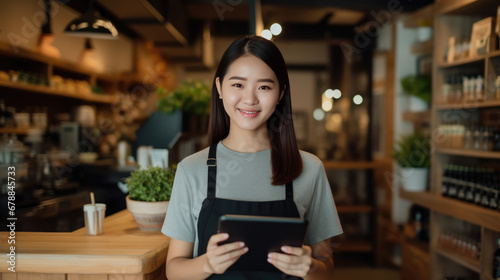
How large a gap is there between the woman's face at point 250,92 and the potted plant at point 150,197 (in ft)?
2.44

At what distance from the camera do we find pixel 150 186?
204 centimetres

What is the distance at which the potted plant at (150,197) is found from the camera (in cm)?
198

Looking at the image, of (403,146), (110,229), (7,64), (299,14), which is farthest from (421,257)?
(7,64)

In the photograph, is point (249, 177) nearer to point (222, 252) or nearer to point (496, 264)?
point (222, 252)

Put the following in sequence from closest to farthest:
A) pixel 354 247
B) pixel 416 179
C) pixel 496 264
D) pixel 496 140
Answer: pixel 496 264 < pixel 496 140 < pixel 416 179 < pixel 354 247

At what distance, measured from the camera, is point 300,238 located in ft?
3.99

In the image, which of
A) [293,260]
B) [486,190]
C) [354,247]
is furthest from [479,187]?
[293,260]

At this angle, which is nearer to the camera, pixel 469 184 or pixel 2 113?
pixel 469 184

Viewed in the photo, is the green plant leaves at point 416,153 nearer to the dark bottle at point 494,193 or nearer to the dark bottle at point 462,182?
the dark bottle at point 462,182

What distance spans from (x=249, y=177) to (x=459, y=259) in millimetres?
2585

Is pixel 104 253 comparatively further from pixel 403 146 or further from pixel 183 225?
pixel 403 146

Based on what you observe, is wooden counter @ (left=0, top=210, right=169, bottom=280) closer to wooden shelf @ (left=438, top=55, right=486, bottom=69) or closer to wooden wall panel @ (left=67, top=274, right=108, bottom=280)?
wooden wall panel @ (left=67, top=274, right=108, bottom=280)

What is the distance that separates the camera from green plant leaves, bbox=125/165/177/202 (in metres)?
2.03

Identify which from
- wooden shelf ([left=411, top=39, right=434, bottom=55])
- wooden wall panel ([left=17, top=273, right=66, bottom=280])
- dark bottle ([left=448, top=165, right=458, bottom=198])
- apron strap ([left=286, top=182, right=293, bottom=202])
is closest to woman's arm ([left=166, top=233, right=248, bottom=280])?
apron strap ([left=286, top=182, right=293, bottom=202])
